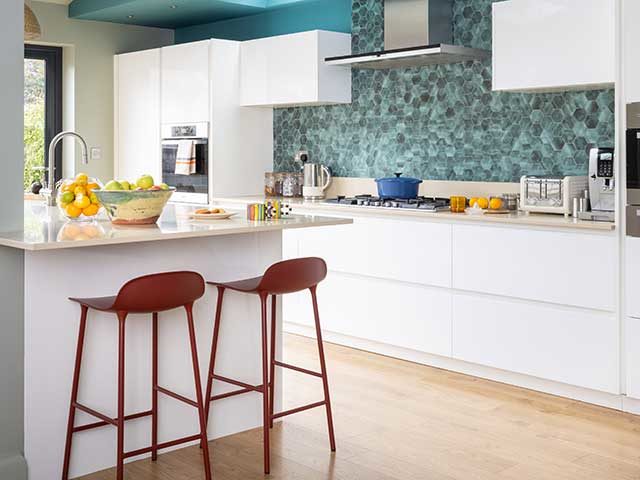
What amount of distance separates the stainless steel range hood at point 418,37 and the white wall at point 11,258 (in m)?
2.58

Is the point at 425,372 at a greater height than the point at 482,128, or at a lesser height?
lesser

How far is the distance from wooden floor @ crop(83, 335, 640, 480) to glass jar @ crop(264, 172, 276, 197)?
2190mm

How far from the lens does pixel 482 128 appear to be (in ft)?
17.2

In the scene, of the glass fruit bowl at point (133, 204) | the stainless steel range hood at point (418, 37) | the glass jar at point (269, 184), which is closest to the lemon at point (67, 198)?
the glass fruit bowl at point (133, 204)

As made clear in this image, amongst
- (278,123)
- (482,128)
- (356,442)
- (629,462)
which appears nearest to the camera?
(629,462)

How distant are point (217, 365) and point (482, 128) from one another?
8.12 feet

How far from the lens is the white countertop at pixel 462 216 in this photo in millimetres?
4164

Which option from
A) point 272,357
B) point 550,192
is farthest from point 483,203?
point 272,357

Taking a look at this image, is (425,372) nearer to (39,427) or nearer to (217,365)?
(217,365)

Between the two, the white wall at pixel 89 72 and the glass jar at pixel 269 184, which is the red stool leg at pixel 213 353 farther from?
the white wall at pixel 89 72

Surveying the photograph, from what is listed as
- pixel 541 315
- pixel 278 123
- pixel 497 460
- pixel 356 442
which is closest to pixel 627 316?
pixel 541 315

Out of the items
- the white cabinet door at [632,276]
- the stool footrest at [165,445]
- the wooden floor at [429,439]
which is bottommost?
the wooden floor at [429,439]

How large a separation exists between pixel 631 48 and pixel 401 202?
1.65 meters

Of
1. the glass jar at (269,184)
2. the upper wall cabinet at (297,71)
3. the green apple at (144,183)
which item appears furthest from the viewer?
the glass jar at (269,184)
